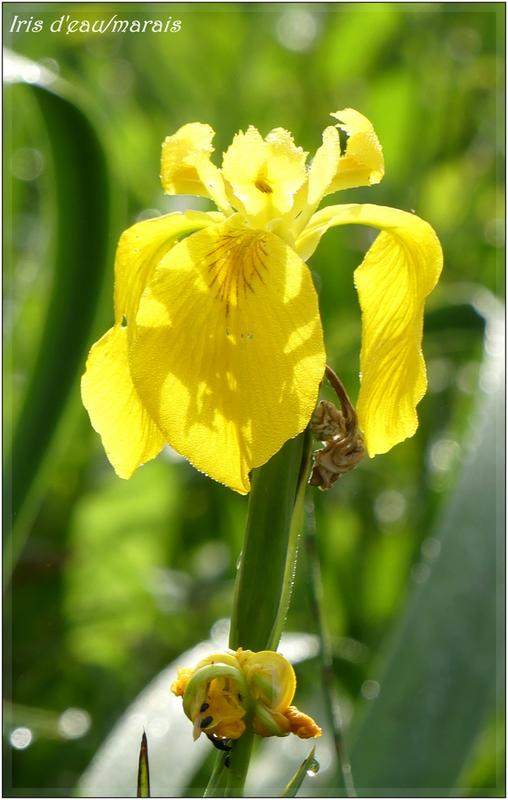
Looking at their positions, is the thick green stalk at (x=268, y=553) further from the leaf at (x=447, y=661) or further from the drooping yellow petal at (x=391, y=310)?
the leaf at (x=447, y=661)

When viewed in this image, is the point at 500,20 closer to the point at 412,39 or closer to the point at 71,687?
the point at 412,39

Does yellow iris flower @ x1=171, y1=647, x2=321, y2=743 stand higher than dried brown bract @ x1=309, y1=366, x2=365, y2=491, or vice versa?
dried brown bract @ x1=309, y1=366, x2=365, y2=491

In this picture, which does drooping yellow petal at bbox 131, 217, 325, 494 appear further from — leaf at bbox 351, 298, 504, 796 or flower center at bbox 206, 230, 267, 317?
leaf at bbox 351, 298, 504, 796

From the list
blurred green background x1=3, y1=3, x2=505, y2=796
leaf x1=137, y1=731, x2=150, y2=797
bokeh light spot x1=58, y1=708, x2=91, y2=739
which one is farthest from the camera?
bokeh light spot x1=58, y1=708, x2=91, y2=739

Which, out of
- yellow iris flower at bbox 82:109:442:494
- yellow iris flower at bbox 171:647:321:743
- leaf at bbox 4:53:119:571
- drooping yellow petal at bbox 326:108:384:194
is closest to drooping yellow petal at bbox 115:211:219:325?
yellow iris flower at bbox 82:109:442:494

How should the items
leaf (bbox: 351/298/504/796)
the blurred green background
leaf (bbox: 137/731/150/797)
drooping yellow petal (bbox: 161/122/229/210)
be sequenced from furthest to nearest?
the blurred green background → leaf (bbox: 351/298/504/796) → drooping yellow petal (bbox: 161/122/229/210) → leaf (bbox: 137/731/150/797)

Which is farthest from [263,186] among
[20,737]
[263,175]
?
[20,737]
